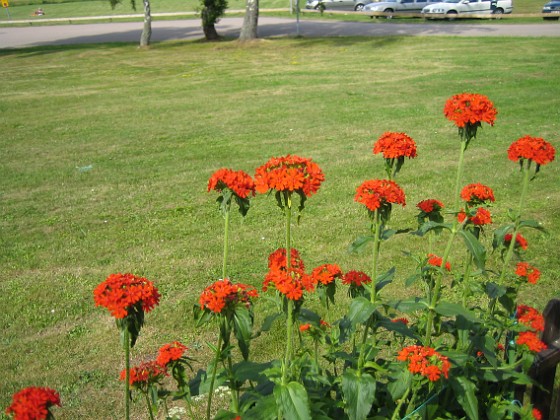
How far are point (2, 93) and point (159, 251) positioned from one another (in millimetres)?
11120

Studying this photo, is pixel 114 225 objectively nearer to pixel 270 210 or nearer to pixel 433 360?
pixel 270 210

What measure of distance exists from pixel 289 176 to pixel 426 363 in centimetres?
80

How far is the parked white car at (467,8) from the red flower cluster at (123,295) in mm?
28385

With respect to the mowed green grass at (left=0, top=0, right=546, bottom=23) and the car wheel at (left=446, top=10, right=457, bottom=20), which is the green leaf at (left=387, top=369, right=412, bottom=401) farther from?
the mowed green grass at (left=0, top=0, right=546, bottom=23)

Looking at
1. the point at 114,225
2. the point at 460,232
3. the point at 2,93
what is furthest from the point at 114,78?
the point at 460,232

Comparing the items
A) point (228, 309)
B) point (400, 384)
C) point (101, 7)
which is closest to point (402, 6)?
point (101, 7)

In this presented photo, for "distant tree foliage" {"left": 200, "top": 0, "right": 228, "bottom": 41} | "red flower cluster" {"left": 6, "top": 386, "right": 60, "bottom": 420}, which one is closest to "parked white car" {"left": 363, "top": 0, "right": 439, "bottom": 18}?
"distant tree foliage" {"left": 200, "top": 0, "right": 228, "bottom": 41}

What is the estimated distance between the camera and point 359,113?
11.1 metres

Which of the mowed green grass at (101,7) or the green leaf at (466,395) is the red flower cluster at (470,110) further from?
the mowed green grass at (101,7)

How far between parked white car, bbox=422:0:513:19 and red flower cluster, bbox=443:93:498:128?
2739cm

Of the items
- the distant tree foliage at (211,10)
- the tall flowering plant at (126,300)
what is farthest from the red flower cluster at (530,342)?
the distant tree foliage at (211,10)

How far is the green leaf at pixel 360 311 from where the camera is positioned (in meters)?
2.20

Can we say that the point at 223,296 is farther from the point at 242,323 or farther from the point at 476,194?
the point at 476,194

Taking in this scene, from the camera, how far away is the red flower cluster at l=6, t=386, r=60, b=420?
5.59ft
